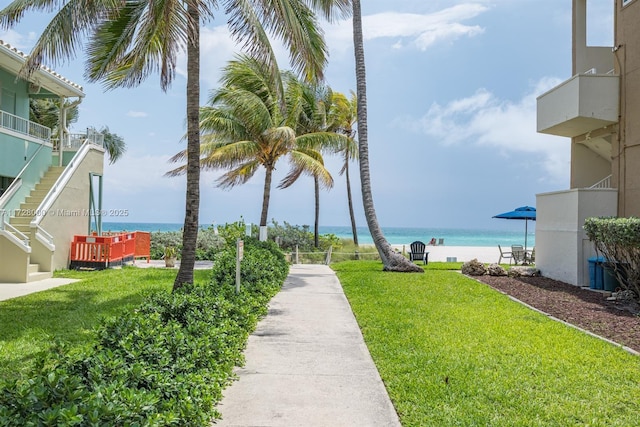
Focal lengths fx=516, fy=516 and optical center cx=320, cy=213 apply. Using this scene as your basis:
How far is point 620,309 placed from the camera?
10516 mm

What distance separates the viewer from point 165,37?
8.15 m

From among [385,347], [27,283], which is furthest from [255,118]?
[385,347]

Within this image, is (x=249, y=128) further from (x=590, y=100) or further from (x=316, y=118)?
(x=590, y=100)

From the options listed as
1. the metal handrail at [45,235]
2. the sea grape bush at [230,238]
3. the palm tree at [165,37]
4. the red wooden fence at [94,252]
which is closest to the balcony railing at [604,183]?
the palm tree at [165,37]

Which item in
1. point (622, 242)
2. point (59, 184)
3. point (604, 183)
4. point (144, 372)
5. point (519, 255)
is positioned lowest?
point (144, 372)

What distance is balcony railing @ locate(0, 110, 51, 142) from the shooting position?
55.9 feet

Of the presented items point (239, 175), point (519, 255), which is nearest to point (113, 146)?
point (239, 175)

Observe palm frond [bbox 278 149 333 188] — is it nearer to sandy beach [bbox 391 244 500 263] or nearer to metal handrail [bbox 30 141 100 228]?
sandy beach [bbox 391 244 500 263]

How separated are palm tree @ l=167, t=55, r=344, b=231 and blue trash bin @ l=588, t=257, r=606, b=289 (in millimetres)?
10740

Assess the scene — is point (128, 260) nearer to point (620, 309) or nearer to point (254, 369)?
point (254, 369)

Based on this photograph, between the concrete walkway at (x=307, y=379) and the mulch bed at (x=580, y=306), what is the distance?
4.16m

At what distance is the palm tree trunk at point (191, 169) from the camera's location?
8.91m

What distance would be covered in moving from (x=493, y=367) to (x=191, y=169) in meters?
5.73

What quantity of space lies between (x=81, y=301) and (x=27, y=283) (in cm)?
393
